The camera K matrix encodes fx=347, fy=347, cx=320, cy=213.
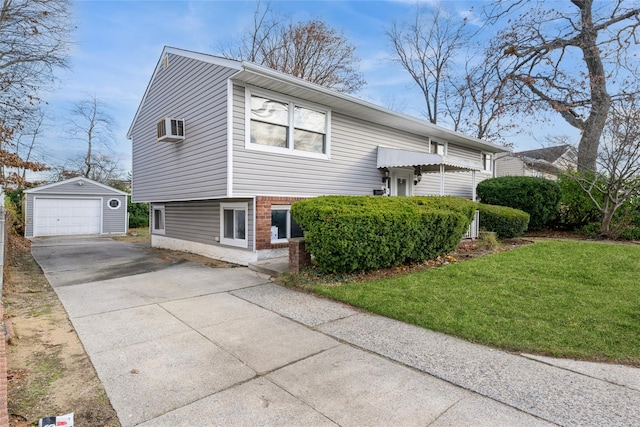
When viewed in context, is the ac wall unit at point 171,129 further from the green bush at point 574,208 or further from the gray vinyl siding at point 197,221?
the green bush at point 574,208

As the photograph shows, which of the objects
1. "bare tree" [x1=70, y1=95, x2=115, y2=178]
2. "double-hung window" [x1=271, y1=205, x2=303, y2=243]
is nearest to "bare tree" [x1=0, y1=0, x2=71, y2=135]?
"double-hung window" [x1=271, y1=205, x2=303, y2=243]

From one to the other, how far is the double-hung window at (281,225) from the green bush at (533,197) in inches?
314

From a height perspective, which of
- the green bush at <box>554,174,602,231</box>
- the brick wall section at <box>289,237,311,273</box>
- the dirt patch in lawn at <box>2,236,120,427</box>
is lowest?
the dirt patch in lawn at <box>2,236,120,427</box>

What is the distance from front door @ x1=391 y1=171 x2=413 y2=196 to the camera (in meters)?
11.8

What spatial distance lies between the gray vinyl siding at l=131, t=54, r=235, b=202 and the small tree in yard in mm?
10521

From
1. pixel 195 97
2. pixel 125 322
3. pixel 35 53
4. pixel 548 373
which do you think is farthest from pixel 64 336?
pixel 35 53

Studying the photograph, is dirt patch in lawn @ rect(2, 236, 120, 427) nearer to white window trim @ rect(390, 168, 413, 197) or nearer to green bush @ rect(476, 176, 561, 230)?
white window trim @ rect(390, 168, 413, 197)

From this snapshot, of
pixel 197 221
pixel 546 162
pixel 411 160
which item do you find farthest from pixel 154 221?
pixel 546 162

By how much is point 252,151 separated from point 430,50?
69.7 ft

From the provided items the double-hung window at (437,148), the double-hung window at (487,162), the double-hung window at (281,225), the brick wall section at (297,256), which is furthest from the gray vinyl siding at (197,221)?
the double-hung window at (487,162)

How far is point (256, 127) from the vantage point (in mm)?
8164

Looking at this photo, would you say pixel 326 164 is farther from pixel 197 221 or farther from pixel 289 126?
pixel 197 221

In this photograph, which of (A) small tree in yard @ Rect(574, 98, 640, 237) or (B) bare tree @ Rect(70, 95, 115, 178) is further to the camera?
(B) bare tree @ Rect(70, 95, 115, 178)

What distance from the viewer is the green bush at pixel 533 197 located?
1164 centimetres
